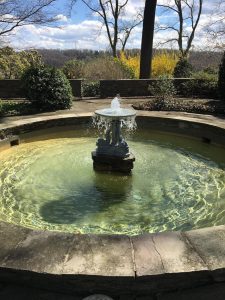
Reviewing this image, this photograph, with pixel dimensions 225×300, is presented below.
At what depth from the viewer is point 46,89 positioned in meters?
11.0

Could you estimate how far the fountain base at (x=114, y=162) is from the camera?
242 inches

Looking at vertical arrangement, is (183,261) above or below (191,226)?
above

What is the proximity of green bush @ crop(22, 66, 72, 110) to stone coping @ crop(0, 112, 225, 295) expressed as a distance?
7.93 metres

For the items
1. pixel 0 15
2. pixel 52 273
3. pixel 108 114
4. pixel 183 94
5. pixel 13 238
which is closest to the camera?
pixel 52 273

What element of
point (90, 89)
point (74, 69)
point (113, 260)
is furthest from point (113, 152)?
point (74, 69)

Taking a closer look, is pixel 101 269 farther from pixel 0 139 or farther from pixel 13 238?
pixel 0 139

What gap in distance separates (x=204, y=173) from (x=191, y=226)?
81.2 inches

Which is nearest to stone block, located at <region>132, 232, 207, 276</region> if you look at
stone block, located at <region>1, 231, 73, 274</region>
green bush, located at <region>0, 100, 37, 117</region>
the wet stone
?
the wet stone

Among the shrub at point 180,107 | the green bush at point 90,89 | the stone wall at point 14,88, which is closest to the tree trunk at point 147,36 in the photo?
the green bush at point 90,89

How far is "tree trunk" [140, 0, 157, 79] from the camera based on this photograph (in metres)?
16.4

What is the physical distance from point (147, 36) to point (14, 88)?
265 inches

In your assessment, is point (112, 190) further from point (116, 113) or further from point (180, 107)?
point (180, 107)

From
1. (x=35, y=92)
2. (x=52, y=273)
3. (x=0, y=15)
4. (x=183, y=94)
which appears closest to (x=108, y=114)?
(x=52, y=273)

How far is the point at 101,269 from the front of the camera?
2.80 meters
